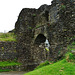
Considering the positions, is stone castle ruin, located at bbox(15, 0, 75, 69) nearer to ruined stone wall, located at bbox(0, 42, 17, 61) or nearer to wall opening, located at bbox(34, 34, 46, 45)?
wall opening, located at bbox(34, 34, 46, 45)

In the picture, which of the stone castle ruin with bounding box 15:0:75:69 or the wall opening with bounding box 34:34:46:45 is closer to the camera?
the stone castle ruin with bounding box 15:0:75:69

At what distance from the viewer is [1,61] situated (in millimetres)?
10961

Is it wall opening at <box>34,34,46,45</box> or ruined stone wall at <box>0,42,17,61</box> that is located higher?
wall opening at <box>34,34,46,45</box>

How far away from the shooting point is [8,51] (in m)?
11.5

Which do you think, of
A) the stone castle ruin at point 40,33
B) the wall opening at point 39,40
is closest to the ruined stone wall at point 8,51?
the stone castle ruin at point 40,33

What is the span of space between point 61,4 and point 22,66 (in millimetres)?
6581

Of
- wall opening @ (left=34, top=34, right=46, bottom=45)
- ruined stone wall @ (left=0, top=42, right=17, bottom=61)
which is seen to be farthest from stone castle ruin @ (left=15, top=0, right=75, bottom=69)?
ruined stone wall @ (left=0, top=42, right=17, bottom=61)

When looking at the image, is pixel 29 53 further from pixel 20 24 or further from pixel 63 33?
pixel 63 33

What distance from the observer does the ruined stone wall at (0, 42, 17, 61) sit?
36.9 feet

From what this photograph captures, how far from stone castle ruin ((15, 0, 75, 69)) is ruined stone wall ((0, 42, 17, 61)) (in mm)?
540

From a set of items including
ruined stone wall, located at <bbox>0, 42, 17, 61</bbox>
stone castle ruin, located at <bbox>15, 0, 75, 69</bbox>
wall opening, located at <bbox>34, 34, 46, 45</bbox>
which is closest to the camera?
stone castle ruin, located at <bbox>15, 0, 75, 69</bbox>

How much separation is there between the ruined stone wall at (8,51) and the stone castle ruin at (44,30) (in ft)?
1.77

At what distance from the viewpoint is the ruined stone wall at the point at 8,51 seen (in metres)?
11.3

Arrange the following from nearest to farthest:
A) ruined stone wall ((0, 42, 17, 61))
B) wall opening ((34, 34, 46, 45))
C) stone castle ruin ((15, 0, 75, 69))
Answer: stone castle ruin ((15, 0, 75, 69)) → ruined stone wall ((0, 42, 17, 61)) → wall opening ((34, 34, 46, 45))
